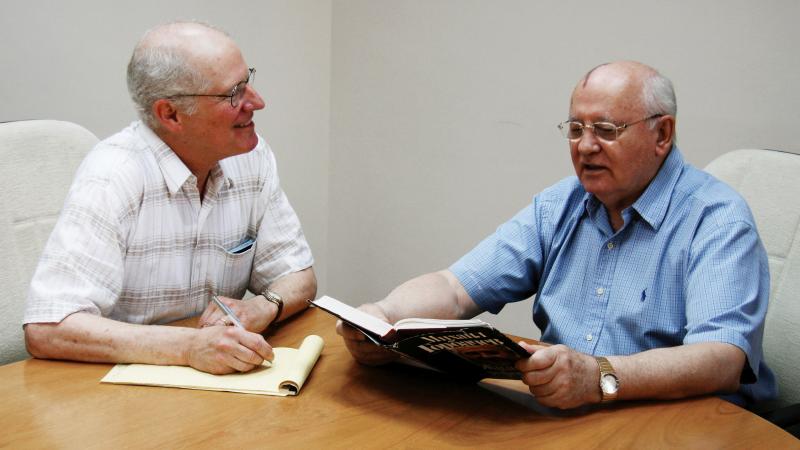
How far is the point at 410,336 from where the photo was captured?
1.40 metres

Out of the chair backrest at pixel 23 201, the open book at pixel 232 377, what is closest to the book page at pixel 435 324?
the open book at pixel 232 377

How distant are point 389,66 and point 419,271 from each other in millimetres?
854

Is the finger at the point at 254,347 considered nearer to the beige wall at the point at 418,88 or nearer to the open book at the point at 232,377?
the open book at the point at 232,377

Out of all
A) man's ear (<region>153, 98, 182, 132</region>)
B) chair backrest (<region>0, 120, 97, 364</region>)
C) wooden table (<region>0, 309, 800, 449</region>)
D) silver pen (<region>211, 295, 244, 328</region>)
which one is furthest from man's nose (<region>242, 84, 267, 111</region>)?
wooden table (<region>0, 309, 800, 449</region>)

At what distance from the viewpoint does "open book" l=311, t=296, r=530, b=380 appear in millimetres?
1353

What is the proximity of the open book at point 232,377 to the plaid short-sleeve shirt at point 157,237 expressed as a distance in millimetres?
217

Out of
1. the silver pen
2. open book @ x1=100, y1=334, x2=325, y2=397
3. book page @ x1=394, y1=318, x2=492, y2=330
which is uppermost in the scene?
book page @ x1=394, y1=318, x2=492, y2=330

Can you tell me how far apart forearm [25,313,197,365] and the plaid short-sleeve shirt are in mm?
36

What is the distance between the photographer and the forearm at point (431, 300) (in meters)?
1.84

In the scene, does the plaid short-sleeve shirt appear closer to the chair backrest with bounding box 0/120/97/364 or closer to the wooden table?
the wooden table

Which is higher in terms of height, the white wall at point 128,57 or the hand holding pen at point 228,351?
the white wall at point 128,57

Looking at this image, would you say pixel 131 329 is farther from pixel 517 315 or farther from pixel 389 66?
pixel 389 66

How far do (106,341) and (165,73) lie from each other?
643 millimetres

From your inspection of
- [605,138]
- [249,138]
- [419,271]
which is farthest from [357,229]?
[605,138]
